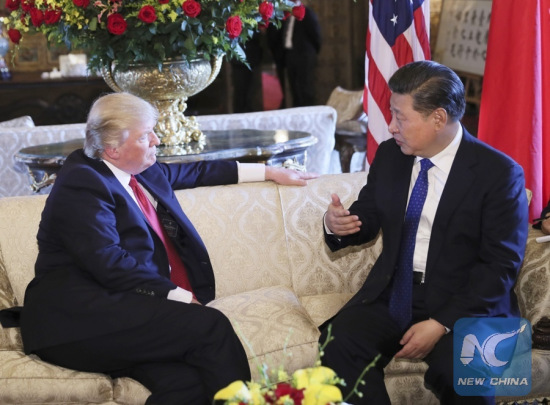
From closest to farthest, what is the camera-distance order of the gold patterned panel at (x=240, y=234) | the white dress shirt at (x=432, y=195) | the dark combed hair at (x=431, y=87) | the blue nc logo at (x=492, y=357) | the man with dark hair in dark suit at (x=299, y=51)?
the blue nc logo at (x=492, y=357) < the dark combed hair at (x=431, y=87) < the white dress shirt at (x=432, y=195) < the gold patterned panel at (x=240, y=234) < the man with dark hair in dark suit at (x=299, y=51)

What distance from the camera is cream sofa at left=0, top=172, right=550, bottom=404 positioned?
2729mm

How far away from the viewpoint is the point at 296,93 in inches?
393

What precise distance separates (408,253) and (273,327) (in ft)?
1.77

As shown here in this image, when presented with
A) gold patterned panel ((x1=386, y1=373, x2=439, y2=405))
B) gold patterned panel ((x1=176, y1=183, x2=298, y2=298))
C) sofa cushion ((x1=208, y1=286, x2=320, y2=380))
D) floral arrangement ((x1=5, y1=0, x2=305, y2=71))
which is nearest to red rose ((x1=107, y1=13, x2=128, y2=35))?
floral arrangement ((x1=5, y1=0, x2=305, y2=71))

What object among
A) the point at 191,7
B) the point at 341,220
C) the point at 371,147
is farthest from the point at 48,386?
the point at 371,147

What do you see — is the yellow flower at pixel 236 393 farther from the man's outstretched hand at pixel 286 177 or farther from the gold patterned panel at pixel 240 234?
the man's outstretched hand at pixel 286 177

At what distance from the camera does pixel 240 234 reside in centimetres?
337

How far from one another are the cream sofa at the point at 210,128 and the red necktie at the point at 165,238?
2170mm

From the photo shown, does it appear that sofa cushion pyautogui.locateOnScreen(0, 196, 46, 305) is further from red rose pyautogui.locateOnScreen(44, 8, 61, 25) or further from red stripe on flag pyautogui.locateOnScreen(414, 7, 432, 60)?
red stripe on flag pyautogui.locateOnScreen(414, 7, 432, 60)

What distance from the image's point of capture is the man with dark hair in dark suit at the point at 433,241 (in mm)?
2708

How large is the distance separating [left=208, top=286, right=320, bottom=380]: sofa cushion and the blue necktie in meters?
0.30

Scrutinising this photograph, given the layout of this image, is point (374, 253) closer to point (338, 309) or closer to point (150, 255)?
point (338, 309)

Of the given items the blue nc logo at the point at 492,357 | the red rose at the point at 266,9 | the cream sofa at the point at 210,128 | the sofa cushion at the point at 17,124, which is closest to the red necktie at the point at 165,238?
the blue nc logo at the point at 492,357

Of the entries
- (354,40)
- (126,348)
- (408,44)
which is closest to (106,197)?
(126,348)
